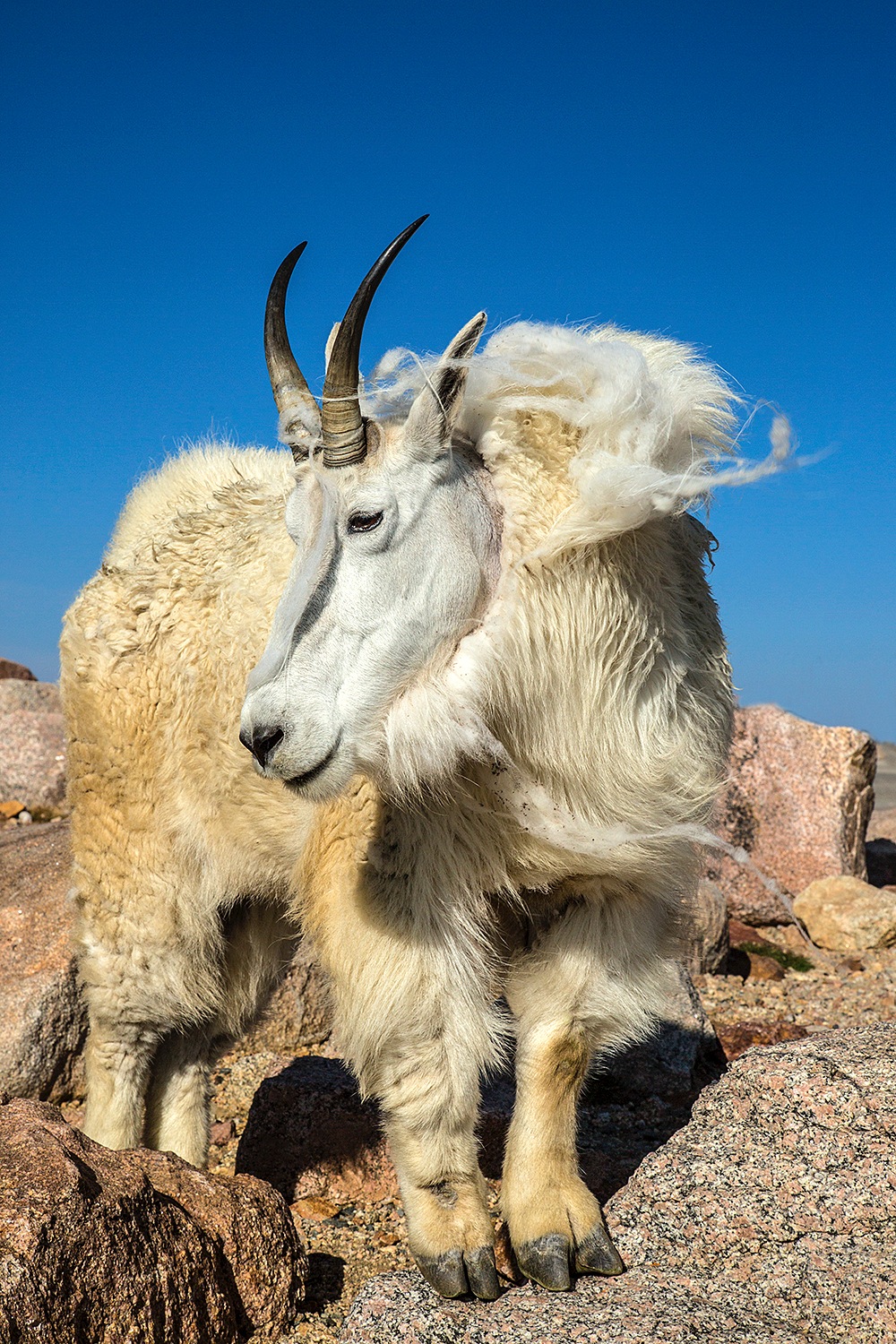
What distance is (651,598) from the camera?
11.2ft

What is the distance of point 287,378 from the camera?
3.39 m

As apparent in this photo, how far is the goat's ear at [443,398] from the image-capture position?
122 inches

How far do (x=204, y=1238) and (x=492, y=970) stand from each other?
3.86ft

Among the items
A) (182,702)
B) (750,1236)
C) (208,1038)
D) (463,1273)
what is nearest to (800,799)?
(208,1038)

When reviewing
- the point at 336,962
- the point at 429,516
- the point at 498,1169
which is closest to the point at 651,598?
the point at 429,516

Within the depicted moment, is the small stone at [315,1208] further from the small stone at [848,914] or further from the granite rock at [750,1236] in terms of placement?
the small stone at [848,914]

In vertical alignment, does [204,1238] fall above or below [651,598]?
below

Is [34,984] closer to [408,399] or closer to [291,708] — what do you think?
[291,708]

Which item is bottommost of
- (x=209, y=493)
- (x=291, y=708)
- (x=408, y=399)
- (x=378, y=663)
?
(x=291, y=708)

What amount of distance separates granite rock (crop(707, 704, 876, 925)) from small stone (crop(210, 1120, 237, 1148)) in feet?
16.1

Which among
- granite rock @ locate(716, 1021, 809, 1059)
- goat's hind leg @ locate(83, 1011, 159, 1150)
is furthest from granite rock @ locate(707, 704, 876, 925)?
goat's hind leg @ locate(83, 1011, 159, 1150)

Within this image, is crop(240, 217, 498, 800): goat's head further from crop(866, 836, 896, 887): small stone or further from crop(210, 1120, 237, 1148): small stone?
crop(866, 836, 896, 887): small stone

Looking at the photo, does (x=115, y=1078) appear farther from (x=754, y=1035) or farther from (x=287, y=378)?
(x=754, y=1035)

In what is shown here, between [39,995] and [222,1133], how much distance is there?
1163 mm
